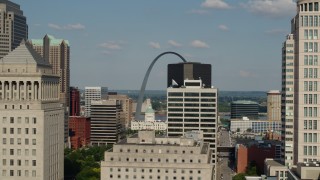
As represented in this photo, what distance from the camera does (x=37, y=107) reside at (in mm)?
125438

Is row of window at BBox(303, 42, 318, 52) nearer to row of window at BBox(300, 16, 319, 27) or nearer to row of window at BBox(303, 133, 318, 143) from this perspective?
row of window at BBox(300, 16, 319, 27)

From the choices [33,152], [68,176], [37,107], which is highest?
[37,107]

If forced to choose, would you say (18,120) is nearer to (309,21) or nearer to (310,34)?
(310,34)

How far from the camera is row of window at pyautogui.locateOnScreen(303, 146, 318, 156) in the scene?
484ft

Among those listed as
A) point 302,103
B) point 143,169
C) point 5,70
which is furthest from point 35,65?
point 302,103

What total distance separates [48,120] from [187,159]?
32403 mm

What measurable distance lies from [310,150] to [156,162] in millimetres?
41686

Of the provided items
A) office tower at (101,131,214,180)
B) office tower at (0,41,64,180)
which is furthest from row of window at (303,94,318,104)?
office tower at (0,41,64,180)

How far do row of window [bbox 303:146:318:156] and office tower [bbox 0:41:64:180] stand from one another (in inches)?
2540

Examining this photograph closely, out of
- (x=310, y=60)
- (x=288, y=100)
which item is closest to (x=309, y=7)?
(x=310, y=60)

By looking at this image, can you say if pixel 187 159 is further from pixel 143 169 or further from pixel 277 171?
pixel 277 171

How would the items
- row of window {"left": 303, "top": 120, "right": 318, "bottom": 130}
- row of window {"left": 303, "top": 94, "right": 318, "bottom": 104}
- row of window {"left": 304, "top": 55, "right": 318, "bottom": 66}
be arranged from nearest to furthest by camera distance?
1. row of window {"left": 303, "top": 120, "right": 318, "bottom": 130}
2. row of window {"left": 303, "top": 94, "right": 318, "bottom": 104}
3. row of window {"left": 304, "top": 55, "right": 318, "bottom": 66}

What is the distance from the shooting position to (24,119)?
413 ft

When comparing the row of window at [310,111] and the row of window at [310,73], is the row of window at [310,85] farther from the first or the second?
the row of window at [310,111]
